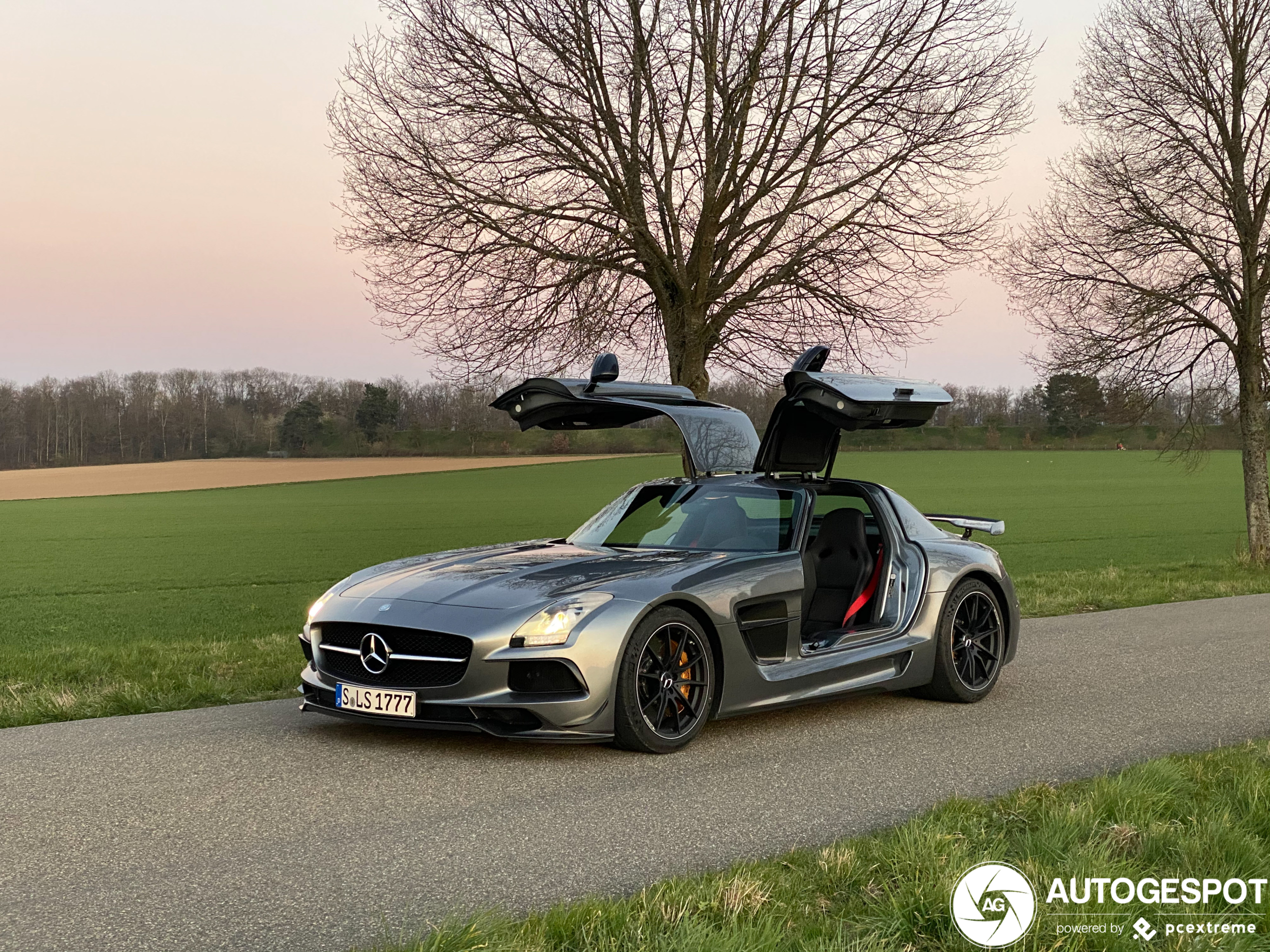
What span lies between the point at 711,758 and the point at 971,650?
2615 mm

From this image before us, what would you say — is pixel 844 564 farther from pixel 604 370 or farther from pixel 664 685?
pixel 664 685

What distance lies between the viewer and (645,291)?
48.7 ft

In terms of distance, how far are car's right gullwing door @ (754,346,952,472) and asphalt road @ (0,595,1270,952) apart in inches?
66.1

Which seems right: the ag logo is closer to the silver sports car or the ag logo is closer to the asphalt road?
the asphalt road

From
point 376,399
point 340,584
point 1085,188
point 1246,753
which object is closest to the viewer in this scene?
point 1246,753

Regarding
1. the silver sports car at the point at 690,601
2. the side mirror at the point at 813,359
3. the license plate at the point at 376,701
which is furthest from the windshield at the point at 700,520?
the license plate at the point at 376,701

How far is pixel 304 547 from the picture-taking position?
121ft

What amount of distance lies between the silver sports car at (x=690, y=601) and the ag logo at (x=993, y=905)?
7.84ft

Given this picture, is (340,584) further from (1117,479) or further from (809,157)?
(1117,479)

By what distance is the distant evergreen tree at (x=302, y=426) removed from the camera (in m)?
85.8

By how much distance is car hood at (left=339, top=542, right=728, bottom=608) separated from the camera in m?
6.32

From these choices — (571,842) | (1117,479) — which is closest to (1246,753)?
(571,842)

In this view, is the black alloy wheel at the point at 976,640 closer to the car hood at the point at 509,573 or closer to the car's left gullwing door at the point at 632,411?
the car's left gullwing door at the point at 632,411

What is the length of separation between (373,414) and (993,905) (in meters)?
82.8
